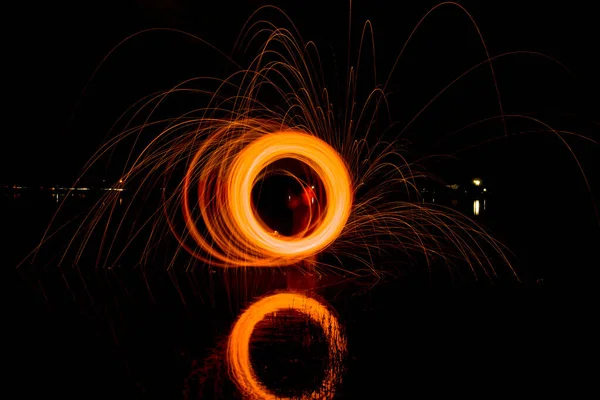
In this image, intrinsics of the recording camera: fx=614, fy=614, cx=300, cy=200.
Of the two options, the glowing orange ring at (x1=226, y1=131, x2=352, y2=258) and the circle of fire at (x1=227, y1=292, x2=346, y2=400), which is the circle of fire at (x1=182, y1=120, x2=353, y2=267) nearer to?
the glowing orange ring at (x1=226, y1=131, x2=352, y2=258)

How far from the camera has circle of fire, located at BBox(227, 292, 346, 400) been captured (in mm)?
5316

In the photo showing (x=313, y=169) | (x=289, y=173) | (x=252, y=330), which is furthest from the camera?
(x=313, y=169)

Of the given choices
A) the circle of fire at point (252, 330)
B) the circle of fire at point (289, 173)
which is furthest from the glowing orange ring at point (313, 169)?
the circle of fire at point (252, 330)

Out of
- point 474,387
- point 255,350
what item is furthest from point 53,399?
point 474,387

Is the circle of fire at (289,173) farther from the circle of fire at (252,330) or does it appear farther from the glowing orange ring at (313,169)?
the circle of fire at (252,330)

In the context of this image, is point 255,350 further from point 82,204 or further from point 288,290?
point 82,204

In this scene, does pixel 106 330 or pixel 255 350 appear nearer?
pixel 255 350

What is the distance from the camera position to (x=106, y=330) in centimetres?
745

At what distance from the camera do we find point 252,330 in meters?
7.43

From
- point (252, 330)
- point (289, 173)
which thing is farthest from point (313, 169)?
point (252, 330)

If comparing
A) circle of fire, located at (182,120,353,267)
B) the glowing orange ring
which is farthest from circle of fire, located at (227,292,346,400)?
circle of fire, located at (182,120,353,267)

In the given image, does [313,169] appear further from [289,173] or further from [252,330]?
[252,330]

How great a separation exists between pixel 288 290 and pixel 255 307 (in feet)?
4.92

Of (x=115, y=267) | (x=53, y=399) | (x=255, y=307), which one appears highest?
(x=115, y=267)
